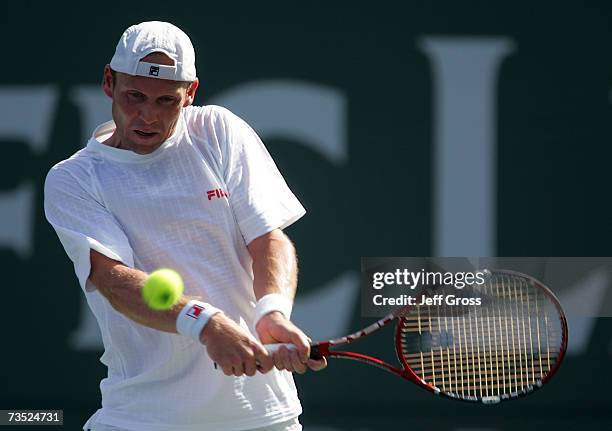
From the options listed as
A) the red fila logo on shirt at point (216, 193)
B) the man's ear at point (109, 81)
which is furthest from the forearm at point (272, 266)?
the man's ear at point (109, 81)

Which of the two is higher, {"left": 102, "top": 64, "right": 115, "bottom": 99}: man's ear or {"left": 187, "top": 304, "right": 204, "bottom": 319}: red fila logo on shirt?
{"left": 102, "top": 64, "right": 115, "bottom": 99}: man's ear

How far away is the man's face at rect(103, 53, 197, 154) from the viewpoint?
2.81 meters

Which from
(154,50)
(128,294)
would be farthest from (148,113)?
(128,294)

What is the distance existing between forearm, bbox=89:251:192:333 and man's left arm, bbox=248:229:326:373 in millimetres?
173

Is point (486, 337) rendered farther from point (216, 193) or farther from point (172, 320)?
point (172, 320)

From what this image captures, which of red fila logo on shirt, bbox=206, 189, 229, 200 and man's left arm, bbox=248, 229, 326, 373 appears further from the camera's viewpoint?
red fila logo on shirt, bbox=206, 189, 229, 200

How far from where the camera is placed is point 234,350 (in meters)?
2.62

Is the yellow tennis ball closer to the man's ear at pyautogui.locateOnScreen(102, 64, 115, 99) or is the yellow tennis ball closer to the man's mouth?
the man's mouth

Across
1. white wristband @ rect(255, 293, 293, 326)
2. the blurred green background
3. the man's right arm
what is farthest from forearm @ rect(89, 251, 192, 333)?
the blurred green background

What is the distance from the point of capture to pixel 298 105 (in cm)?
531

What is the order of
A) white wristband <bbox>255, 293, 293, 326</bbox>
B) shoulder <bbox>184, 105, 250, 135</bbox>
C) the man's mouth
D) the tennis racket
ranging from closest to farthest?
white wristband <bbox>255, 293, 293, 326</bbox>
the man's mouth
shoulder <bbox>184, 105, 250, 135</bbox>
the tennis racket

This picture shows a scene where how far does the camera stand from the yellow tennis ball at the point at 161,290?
2598 mm

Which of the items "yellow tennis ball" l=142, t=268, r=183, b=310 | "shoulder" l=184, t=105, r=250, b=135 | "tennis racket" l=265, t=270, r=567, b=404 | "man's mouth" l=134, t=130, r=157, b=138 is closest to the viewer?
"yellow tennis ball" l=142, t=268, r=183, b=310

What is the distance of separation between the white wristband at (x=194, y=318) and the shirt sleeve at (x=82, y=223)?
0.60ft
